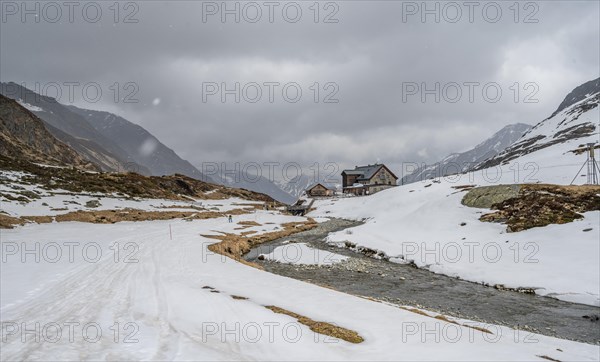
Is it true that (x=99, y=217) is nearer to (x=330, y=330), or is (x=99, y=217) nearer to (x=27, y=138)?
(x=330, y=330)

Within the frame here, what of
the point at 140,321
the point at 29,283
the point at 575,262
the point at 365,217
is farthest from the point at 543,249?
the point at 365,217

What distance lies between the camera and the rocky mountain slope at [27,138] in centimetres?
9975

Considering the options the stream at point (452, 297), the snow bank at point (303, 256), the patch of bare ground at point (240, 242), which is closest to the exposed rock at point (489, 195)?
the stream at point (452, 297)

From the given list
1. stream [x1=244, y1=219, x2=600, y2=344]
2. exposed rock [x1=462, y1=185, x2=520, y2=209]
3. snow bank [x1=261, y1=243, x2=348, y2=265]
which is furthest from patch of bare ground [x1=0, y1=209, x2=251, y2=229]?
exposed rock [x1=462, y1=185, x2=520, y2=209]

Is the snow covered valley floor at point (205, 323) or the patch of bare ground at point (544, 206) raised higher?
the patch of bare ground at point (544, 206)

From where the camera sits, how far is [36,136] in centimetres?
12750

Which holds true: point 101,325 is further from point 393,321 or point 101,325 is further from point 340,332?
point 393,321

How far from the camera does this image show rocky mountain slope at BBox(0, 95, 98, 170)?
9975cm

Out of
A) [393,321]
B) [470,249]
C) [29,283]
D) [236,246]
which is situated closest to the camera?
[393,321]

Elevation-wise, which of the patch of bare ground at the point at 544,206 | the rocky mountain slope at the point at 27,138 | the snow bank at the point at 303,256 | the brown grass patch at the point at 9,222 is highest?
the rocky mountain slope at the point at 27,138

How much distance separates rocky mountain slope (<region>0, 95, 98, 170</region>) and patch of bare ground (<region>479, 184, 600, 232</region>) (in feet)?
399

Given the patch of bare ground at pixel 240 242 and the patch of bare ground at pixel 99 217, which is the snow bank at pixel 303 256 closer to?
the patch of bare ground at pixel 240 242

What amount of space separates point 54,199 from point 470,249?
195 feet

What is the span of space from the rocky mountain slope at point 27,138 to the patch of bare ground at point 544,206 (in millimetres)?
121674
